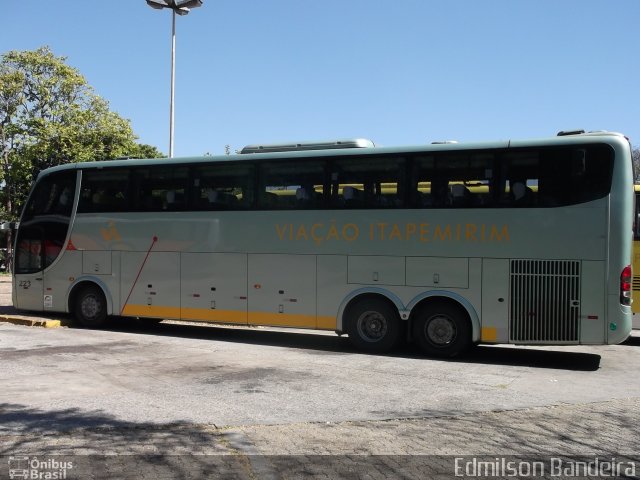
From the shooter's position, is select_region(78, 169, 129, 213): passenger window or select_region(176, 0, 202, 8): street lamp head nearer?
select_region(78, 169, 129, 213): passenger window

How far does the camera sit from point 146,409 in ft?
21.7

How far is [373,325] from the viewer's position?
11180 mm

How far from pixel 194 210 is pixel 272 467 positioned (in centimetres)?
831

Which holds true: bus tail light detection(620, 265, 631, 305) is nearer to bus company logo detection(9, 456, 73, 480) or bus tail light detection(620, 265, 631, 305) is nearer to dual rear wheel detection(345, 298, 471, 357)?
dual rear wheel detection(345, 298, 471, 357)

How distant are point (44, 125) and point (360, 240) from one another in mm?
24576

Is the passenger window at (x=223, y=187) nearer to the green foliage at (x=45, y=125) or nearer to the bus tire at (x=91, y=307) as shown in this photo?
the bus tire at (x=91, y=307)

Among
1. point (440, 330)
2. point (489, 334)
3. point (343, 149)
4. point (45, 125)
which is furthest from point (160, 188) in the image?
point (45, 125)

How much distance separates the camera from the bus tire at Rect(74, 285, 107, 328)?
13758 mm

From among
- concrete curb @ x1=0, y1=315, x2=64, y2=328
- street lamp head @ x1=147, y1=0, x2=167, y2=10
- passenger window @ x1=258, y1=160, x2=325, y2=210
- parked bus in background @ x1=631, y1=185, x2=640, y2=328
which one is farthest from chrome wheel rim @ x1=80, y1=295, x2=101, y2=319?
parked bus in background @ x1=631, y1=185, x2=640, y2=328

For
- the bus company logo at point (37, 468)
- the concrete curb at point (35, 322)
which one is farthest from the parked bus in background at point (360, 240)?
the bus company logo at point (37, 468)

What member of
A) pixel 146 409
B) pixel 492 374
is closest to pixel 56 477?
pixel 146 409

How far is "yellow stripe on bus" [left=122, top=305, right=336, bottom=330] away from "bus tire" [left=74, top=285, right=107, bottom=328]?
659 millimetres

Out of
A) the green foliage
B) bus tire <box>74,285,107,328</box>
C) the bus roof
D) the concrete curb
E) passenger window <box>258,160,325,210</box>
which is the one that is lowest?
the concrete curb

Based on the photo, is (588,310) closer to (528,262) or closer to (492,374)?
(528,262)
